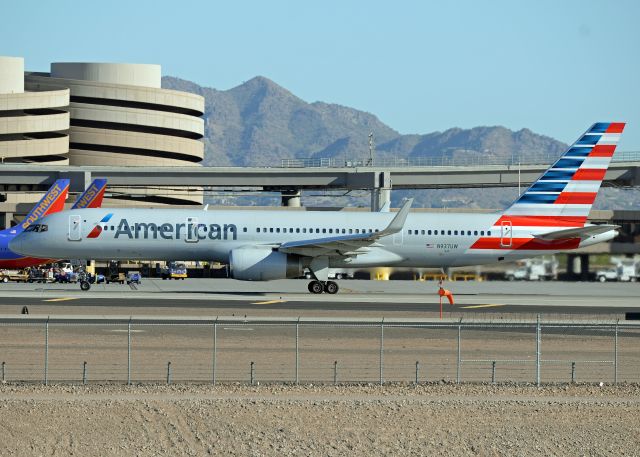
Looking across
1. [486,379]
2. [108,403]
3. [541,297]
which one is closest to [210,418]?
[108,403]

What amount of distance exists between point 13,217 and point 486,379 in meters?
93.9

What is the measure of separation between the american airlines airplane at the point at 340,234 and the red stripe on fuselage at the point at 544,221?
0.06 meters

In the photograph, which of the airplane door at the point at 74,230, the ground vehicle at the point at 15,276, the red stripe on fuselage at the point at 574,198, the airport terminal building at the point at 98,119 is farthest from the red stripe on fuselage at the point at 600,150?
the airport terminal building at the point at 98,119

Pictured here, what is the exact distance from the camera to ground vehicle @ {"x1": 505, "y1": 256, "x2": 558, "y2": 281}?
218 ft

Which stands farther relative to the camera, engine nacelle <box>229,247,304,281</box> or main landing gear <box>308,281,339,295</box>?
main landing gear <box>308,281,339,295</box>

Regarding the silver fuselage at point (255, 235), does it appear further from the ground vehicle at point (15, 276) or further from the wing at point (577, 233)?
the ground vehicle at point (15, 276)

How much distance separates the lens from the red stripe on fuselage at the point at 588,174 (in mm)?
67812

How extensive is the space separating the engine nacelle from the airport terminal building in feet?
289

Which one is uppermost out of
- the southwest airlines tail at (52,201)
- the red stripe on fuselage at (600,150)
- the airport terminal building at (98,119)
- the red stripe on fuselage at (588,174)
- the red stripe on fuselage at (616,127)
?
the airport terminal building at (98,119)

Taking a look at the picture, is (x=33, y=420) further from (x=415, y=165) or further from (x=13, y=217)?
(x=415, y=165)

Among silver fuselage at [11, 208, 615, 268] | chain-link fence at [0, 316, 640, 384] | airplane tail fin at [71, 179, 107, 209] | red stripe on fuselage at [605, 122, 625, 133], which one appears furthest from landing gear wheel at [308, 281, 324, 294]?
airplane tail fin at [71, 179, 107, 209]

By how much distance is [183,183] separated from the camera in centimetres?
12481

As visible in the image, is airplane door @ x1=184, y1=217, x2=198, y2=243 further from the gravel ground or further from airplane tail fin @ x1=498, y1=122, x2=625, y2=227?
the gravel ground

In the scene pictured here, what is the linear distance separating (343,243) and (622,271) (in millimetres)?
21528
